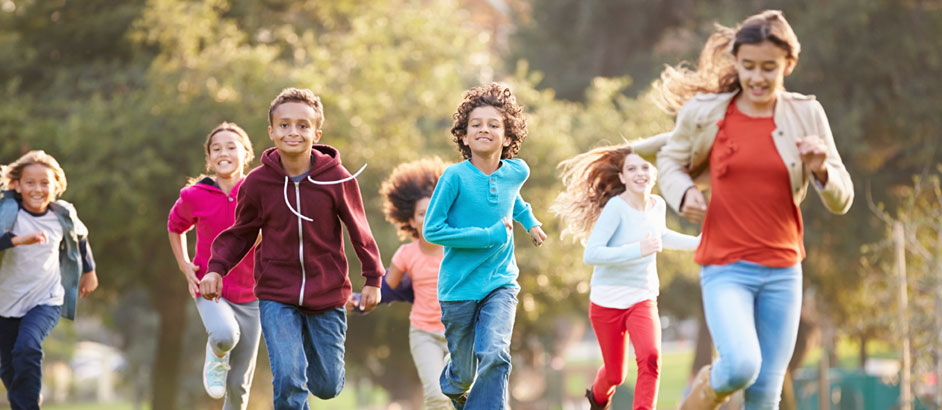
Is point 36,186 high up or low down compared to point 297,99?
down

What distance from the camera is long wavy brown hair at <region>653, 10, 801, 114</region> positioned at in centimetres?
527

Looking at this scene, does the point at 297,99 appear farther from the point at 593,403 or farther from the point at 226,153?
the point at 593,403

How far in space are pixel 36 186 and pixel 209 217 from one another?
5.92ft

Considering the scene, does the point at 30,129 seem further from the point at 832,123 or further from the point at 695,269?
the point at 832,123

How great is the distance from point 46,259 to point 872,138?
1867 cm

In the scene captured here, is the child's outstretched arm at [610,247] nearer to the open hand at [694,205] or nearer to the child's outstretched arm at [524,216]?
the child's outstretched arm at [524,216]

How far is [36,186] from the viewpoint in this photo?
8766mm

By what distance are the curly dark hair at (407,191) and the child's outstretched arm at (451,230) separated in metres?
2.13

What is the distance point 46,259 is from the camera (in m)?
8.73

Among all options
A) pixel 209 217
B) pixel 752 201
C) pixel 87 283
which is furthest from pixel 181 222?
pixel 752 201

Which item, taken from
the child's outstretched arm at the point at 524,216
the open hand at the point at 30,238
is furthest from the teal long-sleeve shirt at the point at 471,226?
the open hand at the point at 30,238

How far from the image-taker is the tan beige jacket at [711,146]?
5293 mm

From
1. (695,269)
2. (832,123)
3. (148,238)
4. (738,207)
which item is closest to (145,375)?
(148,238)

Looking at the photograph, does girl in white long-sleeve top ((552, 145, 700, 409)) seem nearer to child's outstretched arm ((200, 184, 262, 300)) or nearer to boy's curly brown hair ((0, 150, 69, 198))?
child's outstretched arm ((200, 184, 262, 300))
